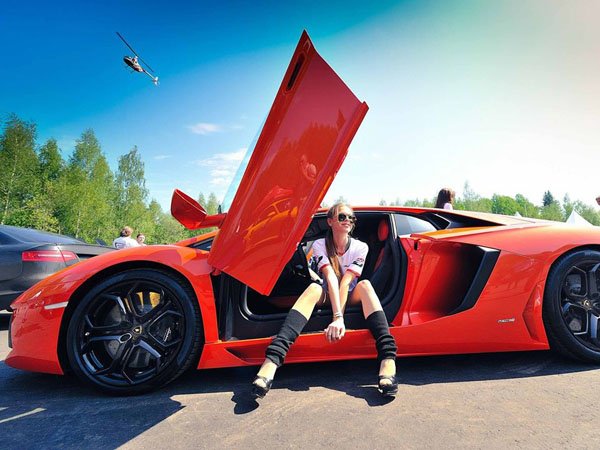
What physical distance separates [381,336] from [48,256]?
11.9ft

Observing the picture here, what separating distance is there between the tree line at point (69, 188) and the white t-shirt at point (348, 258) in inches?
814

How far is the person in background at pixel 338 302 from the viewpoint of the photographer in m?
1.80

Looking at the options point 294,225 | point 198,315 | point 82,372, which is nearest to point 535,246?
point 294,225

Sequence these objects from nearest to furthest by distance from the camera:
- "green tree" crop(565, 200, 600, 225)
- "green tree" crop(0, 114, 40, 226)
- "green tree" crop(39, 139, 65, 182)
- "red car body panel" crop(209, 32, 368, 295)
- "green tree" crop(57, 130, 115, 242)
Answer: "red car body panel" crop(209, 32, 368, 295)
"green tree" crop(0, 114, 40, 226)
"green tree" crop(57, 130, 115, 242)
"green tree" crop(39, 139, 65, 182)
"green tree" crop(565, 200, 600, 225)

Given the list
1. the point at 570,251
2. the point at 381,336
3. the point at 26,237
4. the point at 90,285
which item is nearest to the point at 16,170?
the point at 26,237

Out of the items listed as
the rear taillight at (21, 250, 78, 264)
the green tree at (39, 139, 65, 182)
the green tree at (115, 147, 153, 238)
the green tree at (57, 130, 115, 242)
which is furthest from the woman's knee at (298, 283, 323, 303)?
the green tree at (115, 147, 153, 238)

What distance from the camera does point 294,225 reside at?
1.75m

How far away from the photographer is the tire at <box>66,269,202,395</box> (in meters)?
1.93

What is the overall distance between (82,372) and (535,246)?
2.83 meters

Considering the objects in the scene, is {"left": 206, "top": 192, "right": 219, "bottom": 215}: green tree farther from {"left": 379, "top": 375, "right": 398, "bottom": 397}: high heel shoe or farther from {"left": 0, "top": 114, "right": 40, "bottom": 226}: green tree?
{"left": 0, "top": 114, "right": 40, "bottom": 226}: green tree

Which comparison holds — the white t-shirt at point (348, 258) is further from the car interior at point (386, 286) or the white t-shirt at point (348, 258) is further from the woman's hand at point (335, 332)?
the woman's hand at point (335, 332)

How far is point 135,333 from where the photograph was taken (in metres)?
1.98

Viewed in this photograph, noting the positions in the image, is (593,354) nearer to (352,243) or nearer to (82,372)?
(352,243)

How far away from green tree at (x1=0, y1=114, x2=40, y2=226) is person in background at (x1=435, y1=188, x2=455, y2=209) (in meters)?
33.9
